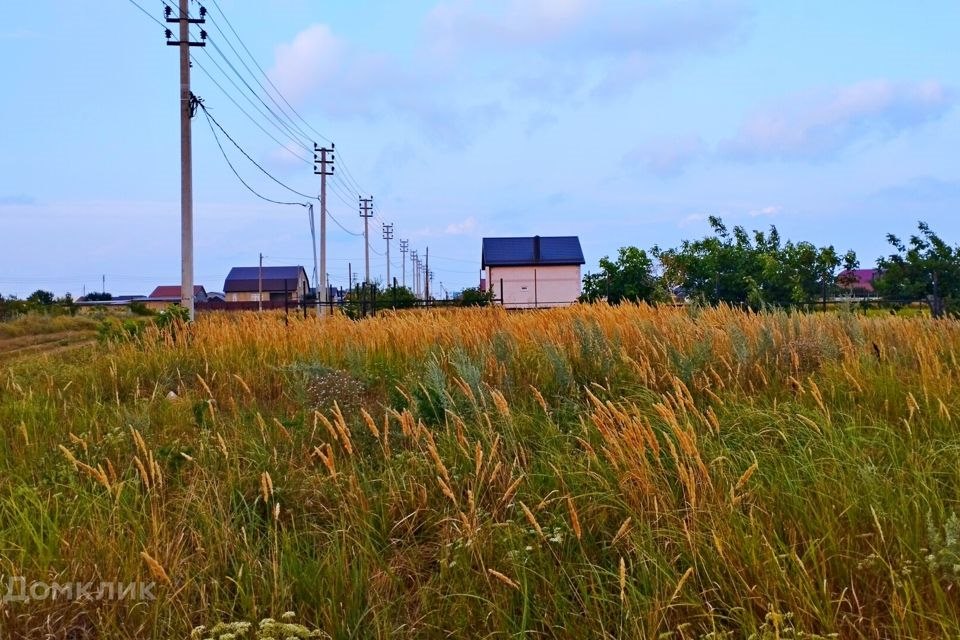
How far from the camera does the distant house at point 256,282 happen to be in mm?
75062

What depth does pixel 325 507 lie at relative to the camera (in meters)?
2.79

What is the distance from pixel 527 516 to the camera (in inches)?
95.8

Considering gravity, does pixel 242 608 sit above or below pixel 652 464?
below

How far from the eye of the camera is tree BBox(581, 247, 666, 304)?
2430 centimetres

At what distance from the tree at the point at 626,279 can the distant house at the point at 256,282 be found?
168 feet

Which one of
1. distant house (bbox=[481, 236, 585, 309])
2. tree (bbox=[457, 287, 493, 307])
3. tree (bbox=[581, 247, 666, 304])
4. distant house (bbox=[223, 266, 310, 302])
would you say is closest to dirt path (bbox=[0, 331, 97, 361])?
tree (bbox=[457, 287, 493, 307])

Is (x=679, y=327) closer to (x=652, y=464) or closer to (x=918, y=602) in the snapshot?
(x=652, y=464)

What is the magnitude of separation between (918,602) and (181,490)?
106 inches

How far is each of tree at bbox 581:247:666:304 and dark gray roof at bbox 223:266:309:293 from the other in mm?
53154

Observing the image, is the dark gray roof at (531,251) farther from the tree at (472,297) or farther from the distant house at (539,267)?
the tree at (472,297)

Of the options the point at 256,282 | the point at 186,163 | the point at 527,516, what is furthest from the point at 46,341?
the point at 256,282

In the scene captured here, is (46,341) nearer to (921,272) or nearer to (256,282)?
(921,272)

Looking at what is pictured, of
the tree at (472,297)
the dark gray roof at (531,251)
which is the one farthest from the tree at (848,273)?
the dark gray roof at (531,251)

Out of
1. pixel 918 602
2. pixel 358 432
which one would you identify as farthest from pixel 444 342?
pixel 918 602
